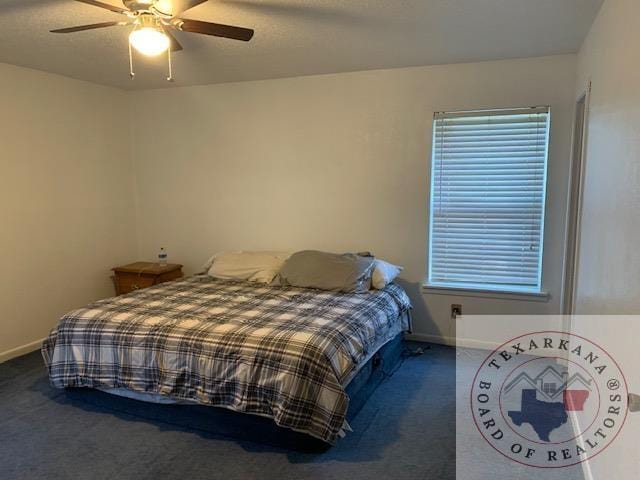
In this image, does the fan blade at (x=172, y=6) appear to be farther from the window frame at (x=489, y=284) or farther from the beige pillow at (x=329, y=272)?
the window frame at (x=489, y=284)

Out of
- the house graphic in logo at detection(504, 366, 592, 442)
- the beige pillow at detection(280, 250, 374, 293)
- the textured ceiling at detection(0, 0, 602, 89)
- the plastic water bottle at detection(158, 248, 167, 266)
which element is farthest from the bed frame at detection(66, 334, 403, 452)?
the textured ceiling at detection(0, 0, 602, 89)

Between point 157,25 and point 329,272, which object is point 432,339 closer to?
point 329,272

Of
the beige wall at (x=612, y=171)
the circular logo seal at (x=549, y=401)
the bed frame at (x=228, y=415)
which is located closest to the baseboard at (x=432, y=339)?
the circular logo seal at (x=549, y=401)

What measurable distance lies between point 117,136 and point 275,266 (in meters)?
2.19

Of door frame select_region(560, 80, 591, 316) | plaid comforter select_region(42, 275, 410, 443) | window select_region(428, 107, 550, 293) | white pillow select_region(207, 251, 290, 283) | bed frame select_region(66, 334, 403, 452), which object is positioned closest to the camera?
plaid comforter select_region(42, 275, 410, 443)

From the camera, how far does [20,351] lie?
376 centimetres

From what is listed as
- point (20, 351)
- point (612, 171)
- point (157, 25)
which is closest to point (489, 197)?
point (612, 171)

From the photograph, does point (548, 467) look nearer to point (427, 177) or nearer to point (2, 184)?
point (427, 177)

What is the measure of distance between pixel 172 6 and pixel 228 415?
2.10 metres

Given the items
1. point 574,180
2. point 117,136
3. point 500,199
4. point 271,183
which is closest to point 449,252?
point 500,199

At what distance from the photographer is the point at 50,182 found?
3.95 m

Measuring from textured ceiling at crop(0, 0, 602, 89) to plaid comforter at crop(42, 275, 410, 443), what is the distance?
67.5 inches

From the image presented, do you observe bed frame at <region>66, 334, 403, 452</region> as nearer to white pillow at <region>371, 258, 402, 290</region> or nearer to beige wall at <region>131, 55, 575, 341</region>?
white pillow at <region>371, 258, 402, 290</region>

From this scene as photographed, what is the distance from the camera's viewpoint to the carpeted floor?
225 cm
